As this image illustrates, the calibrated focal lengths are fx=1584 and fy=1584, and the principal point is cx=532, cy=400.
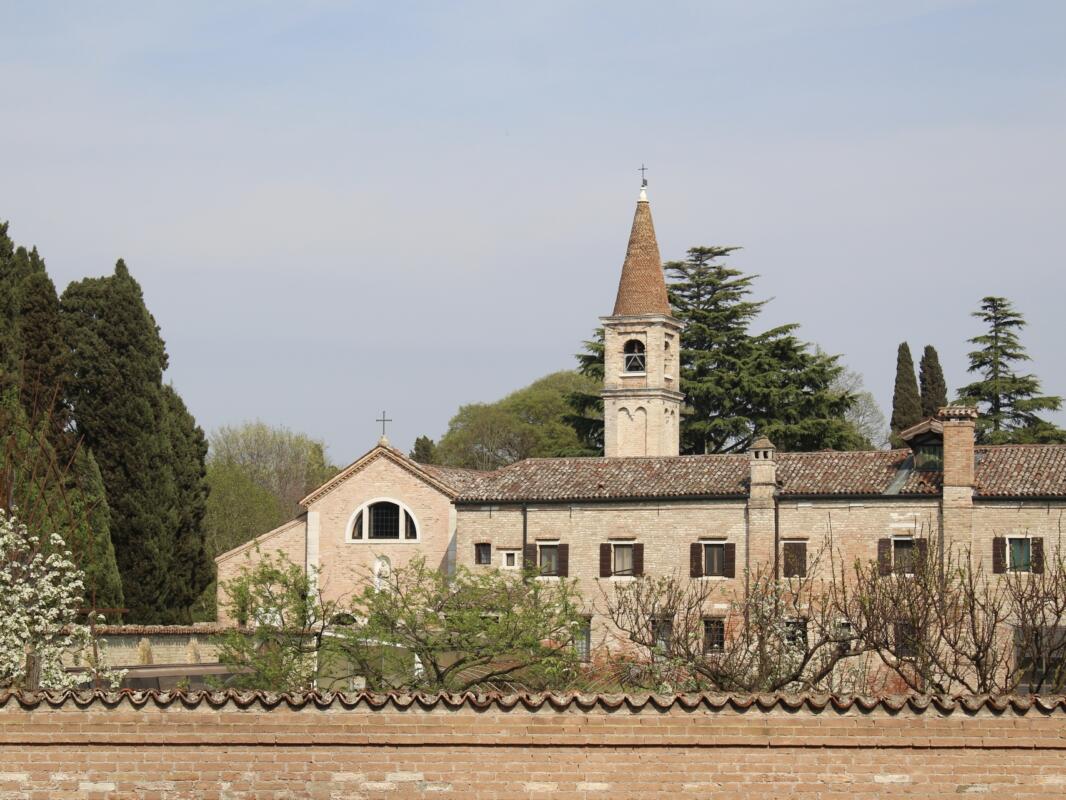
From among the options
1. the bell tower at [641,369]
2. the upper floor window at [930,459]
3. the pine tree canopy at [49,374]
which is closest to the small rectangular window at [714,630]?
the upper floor window at [930,459]

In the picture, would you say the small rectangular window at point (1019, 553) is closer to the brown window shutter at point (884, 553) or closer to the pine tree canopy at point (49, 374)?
the brown window shutter at point (884, 553)

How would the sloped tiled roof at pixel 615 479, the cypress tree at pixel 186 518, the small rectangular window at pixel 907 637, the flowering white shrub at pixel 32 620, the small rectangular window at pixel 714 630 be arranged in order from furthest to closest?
1. the cypress tree at pixel 186 518
2. the sloped tiled roof at pixel 615 479
3. the small rectangular window at pixel 714 630
4. the small rectangular window at pixel 907 637
5. the flowering white shrub at pixel 32 620

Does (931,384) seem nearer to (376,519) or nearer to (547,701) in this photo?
(376,519)

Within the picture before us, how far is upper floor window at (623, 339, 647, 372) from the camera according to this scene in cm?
Result: 4597

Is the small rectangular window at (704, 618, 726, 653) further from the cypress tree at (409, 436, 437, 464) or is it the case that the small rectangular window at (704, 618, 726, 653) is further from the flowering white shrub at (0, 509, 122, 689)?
the cypress tree at (409, 436, 437, 464)

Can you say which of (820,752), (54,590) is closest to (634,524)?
(54,590)

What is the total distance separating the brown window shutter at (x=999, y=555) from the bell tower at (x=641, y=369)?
44.4 ft

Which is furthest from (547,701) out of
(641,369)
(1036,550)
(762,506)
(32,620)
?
(641,369)

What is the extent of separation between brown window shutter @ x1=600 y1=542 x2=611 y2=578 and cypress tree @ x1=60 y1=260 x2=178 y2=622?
1190 cm

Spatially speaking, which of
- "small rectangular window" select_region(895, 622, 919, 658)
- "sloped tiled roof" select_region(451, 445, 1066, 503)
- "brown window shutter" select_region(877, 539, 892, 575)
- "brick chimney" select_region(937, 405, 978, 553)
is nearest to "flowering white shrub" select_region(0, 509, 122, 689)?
"small rectangular window" select_region(895, 622, 919, 658)

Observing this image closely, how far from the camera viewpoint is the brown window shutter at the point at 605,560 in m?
36.3

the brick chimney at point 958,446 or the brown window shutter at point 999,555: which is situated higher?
the brick chimney at point 958,446

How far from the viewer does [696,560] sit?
35.7 m

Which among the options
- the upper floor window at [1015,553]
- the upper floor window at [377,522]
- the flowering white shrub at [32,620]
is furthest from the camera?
the upper floor window at [377,522]
